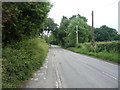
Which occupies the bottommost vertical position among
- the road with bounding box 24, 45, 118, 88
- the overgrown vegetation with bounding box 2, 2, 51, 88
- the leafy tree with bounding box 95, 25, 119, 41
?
the road with bounding box 24, 45, 118, 88

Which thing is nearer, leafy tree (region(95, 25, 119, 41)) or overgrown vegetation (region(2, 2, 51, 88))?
overgrown vegetation (region(2, 2, 51, 88))

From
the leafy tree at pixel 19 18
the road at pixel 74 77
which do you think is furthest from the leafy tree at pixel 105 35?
the leafy tree at pixel 19 18

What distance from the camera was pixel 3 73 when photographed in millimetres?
5305

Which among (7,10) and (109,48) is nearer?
(7,10)

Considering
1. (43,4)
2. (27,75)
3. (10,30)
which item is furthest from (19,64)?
(43,4)

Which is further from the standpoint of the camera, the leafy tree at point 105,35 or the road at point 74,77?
the leafy tree at point 105,35

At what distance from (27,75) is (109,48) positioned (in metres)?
17.4

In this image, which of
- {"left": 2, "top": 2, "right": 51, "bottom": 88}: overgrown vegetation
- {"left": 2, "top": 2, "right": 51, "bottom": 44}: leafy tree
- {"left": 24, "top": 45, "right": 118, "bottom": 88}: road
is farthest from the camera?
{"left": 2, "top": 2, "right": 51, "bottom": 44}: leafy tree

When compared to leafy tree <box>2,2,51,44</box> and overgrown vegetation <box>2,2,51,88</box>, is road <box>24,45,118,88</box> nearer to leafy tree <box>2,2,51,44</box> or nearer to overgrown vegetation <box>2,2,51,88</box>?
overgrown vegetation <box>2,2,51,88</box>

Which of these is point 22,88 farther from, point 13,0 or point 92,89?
point 13,0

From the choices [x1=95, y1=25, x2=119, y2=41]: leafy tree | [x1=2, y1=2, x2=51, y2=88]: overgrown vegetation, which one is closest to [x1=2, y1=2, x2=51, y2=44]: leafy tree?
[x1=2, y1=2, x2=51, y2=88]: overgrown vegetation

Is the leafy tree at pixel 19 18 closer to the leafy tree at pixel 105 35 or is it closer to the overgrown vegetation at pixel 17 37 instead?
the overgrown vegetation at pixel 17 37

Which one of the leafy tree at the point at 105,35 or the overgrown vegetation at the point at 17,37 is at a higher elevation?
the leafy tree at the point at 105,35

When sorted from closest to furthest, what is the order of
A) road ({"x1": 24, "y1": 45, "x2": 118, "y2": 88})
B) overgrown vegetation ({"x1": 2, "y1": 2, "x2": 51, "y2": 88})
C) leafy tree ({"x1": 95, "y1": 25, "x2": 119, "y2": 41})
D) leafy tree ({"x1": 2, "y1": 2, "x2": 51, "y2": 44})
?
overgrown vegetation ({"x1": 2, "y1": 2, "x2": 51, "y2": 88}) → road ({"x1": 24, "y1": 45, "x2": 118, "y2": 88}) → leafy tree ({"x1": 2, "y1": 2, "x2": 51, "y2": 44}) → leafy tree ({"x1": 95, "y1": 25, "x2": 119, "y2": 41})
